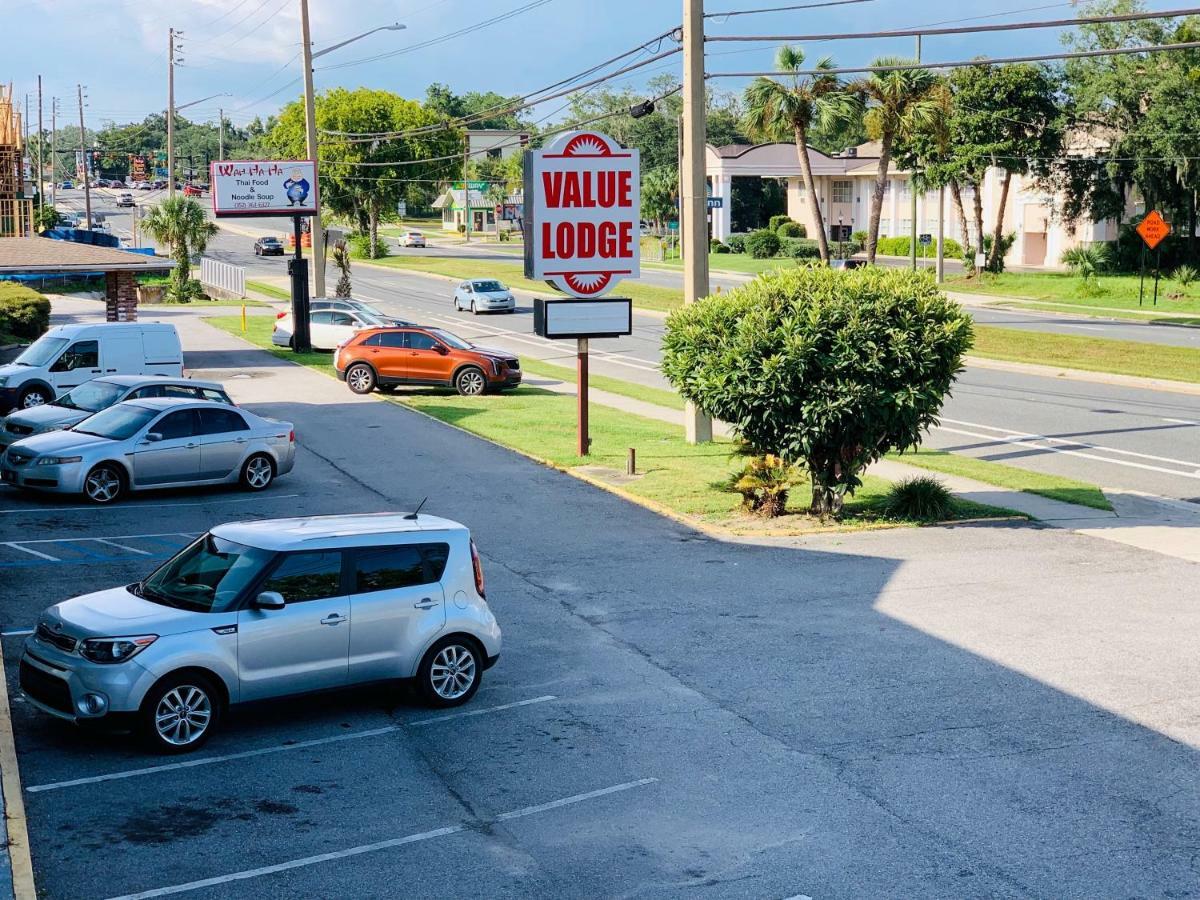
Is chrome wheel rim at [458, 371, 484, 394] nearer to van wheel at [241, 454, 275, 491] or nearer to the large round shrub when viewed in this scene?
van wheel at [241, 454, 275, 491]

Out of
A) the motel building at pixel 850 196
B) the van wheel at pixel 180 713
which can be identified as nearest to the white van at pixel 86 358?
the van wheel at pixel 180 713

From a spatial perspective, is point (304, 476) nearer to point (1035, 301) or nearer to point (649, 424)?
point (649, 424)

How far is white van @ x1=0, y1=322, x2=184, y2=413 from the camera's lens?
27938 millimetres

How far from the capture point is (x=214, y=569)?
37.3ft

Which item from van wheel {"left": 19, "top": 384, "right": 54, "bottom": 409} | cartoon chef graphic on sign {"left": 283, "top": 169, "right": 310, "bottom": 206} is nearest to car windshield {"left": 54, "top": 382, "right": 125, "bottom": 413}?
van wheel {"left": 19, "top": 384, "right": 54, "bottom": 409}

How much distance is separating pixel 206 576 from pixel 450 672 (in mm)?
2133

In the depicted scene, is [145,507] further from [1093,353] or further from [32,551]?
[1093,353]

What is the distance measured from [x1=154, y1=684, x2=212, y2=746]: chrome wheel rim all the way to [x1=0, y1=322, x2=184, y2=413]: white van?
19.0 m

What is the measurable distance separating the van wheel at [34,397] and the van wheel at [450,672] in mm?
18548

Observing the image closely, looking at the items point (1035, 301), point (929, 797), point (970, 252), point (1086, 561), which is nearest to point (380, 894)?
point (929, 797)

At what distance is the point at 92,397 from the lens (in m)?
23.2

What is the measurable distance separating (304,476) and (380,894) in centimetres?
1560

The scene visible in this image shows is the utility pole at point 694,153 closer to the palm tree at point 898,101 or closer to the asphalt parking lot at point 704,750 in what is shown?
the asphalt parking lot at point 704,750

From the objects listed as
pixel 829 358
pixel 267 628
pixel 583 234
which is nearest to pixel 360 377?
pixel 583 234
